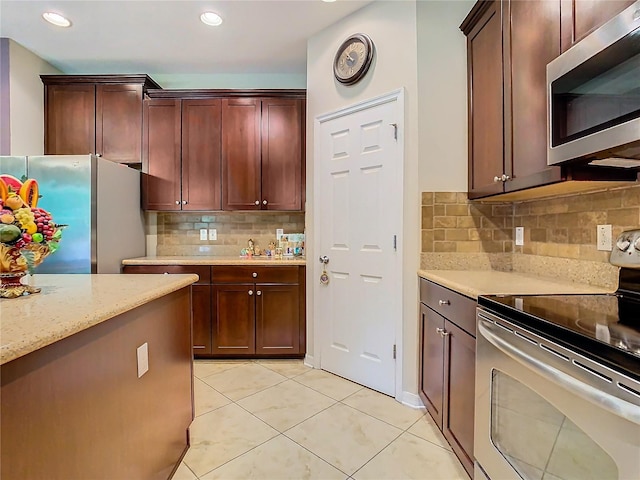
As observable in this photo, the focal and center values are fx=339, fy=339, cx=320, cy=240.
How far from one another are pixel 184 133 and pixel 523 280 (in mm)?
3063

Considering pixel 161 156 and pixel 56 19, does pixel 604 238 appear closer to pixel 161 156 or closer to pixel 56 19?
pixel 161 156

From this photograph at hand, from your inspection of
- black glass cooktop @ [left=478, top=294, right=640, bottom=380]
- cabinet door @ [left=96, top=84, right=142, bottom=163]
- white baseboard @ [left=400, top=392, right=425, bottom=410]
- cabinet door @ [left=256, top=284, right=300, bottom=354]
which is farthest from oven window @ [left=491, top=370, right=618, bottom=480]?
cabinet door @ [left=96, top=84, right=142, bottom=163]

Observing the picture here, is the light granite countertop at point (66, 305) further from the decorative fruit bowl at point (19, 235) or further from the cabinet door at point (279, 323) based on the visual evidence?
the cabinet door at point (279, 323)

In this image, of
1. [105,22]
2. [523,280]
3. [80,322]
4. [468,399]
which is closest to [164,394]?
[80,322]

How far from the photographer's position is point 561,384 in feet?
3.00

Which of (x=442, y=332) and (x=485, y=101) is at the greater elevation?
(x=485, y=101)

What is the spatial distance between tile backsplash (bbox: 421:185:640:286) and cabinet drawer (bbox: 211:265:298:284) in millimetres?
1241

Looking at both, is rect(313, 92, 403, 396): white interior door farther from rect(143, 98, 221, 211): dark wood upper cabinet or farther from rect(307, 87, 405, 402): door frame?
rect(143, 98, 221, 211): dark wood upper cabinet

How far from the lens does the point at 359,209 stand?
2.52 metres

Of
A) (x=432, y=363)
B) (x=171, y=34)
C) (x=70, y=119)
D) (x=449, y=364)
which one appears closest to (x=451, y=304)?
(x=449, y=364)

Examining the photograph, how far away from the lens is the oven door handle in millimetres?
739

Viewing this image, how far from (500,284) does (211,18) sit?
2787 millimetres

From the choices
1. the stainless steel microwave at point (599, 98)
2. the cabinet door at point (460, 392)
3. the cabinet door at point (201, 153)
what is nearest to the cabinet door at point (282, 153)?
the cabinet door at point (201, 153)

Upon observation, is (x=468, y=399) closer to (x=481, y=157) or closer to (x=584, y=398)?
(x=584, y=398)
